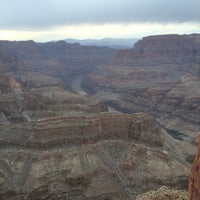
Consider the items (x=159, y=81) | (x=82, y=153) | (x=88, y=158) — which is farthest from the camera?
(x=159, y=81)

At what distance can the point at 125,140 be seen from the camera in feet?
245

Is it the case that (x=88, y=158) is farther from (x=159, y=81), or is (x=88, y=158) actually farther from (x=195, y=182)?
(x=159, y=81)

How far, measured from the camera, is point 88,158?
69125mm

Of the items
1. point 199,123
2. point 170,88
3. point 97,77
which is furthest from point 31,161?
point 97,77

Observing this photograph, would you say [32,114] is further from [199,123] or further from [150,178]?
[199,123]

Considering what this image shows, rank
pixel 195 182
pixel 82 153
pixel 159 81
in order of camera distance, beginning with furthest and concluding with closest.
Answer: pixel 159 81
pixel 82 153
pixel 195 182

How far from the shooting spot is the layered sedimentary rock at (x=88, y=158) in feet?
209

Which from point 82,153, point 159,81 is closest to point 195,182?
point 82,153

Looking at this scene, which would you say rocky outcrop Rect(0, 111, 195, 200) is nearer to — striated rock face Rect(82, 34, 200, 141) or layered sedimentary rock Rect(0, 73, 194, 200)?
layered sedimentary rock Rect(0, 73, 194, 200)

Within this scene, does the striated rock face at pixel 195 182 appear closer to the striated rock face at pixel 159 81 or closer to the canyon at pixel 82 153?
the canyon at pixel 82 153

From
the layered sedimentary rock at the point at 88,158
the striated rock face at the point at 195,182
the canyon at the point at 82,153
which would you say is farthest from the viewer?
the canyon at the point at 82,153

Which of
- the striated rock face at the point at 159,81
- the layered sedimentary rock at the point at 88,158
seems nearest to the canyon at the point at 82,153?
the layered sedimentary rock at the point at 88,158

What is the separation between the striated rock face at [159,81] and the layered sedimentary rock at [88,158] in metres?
36.6

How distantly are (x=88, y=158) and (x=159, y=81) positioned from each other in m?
97.2
